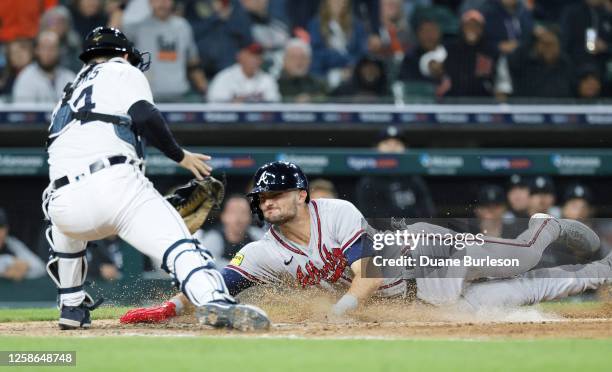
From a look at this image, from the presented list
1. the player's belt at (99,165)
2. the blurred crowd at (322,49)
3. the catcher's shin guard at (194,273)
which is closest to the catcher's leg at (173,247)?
the catcher's shin guard at (194,273)

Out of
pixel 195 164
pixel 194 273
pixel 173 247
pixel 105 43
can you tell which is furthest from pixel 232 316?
pixel 105 43

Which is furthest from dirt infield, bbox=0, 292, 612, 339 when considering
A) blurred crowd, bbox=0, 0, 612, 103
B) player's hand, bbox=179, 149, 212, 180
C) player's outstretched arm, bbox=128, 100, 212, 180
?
blurred crowd, bbox=0, 0, 612, 103

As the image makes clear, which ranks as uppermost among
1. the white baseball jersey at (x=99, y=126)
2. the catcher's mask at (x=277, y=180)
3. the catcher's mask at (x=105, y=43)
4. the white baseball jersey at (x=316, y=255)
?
the catcher's mask at (x=105, y=43)

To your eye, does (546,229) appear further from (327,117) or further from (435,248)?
(327,117)

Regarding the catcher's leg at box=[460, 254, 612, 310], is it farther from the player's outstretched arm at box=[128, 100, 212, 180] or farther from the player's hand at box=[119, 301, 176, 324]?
the player's outstretched arm at box=[128, 100, 212, 180]

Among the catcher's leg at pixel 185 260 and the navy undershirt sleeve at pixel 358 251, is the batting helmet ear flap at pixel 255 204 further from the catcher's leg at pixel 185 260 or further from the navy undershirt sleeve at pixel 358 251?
the catcher's leg at pixel 185 260

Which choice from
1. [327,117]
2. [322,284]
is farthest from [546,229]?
[327,117]
